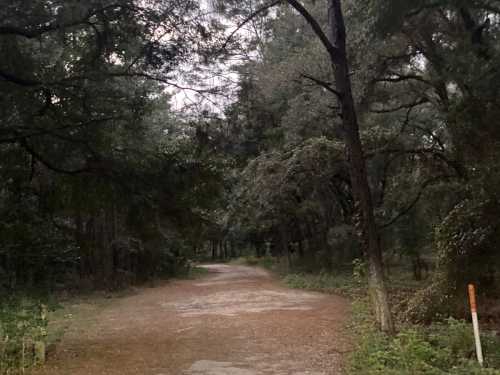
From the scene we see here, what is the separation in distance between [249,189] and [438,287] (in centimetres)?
1346

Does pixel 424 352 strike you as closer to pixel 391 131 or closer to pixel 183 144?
pixel 183 144

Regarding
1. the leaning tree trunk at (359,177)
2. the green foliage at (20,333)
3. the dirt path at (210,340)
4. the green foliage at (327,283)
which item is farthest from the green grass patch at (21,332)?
the green foliage at (327,283)

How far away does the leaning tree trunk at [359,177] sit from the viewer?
937cm

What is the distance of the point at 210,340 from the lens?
10539 millimetres

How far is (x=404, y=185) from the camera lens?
1839cm

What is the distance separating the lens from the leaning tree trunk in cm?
937

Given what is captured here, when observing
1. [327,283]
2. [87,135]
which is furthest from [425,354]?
[327,283]

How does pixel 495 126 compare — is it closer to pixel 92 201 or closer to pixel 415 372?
pixel 415 372

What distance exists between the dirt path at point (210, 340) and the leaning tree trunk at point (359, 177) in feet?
3.65

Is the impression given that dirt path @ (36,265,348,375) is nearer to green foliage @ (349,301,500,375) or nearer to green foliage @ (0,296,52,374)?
green foliage @ (0,296,52,374)

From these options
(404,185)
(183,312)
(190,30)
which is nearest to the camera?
(190,30)

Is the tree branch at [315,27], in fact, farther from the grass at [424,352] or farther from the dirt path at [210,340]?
the dirt path at [210,340]

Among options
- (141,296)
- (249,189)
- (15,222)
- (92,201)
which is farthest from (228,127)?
(141,296)

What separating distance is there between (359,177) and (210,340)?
4.34 metres
